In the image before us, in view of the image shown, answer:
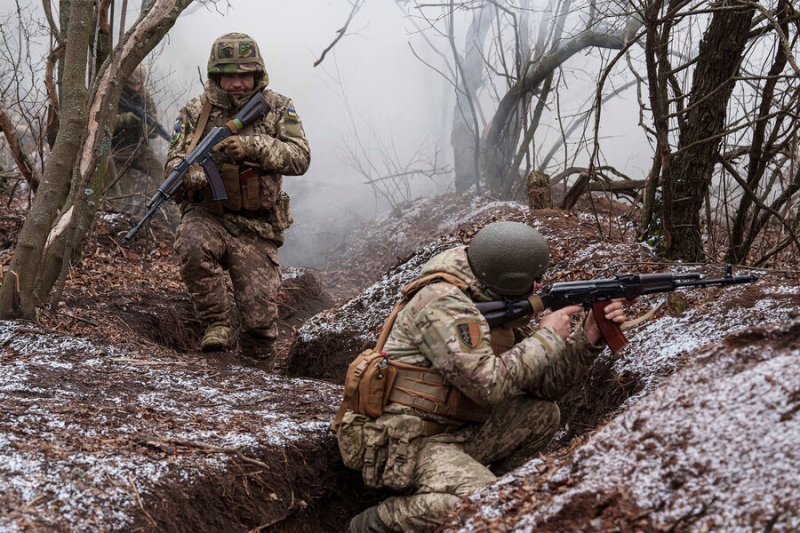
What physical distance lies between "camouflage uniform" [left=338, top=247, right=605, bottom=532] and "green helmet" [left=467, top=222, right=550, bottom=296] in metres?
0.09

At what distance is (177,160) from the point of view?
5664mm

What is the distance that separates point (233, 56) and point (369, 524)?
362 cm

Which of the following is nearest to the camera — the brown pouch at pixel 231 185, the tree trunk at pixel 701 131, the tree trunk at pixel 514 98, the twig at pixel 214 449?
the twig at pixel 214 449

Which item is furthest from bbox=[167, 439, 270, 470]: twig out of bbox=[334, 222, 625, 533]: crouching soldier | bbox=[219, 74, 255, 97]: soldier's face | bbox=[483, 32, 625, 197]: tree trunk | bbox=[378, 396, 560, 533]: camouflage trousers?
bbox=[483, 32, 625, 197]: tree trunk

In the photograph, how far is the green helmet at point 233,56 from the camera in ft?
18.2

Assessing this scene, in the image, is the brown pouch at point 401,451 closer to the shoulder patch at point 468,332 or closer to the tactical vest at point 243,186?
the shoulder patch at point 468,332

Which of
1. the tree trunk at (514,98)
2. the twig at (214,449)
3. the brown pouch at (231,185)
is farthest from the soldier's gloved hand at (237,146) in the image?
the tree trunk at (514,98)

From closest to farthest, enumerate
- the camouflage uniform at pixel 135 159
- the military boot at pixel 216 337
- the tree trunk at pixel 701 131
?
the tree trunk at pixel 701 131 < the military boot at pixel 216 337 < the camouflage uniform at pixel 135 159

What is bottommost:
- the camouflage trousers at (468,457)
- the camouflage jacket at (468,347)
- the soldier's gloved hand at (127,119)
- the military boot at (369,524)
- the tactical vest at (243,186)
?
the military boot at (369,524)

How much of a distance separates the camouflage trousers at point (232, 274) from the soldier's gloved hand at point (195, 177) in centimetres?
29

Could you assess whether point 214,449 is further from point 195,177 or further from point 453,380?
point 195,177

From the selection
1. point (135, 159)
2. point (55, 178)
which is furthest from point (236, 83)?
point (135, 159)

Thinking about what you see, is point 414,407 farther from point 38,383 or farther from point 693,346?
point 38,383

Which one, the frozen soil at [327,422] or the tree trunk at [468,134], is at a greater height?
the tree trunk at [468,134]
